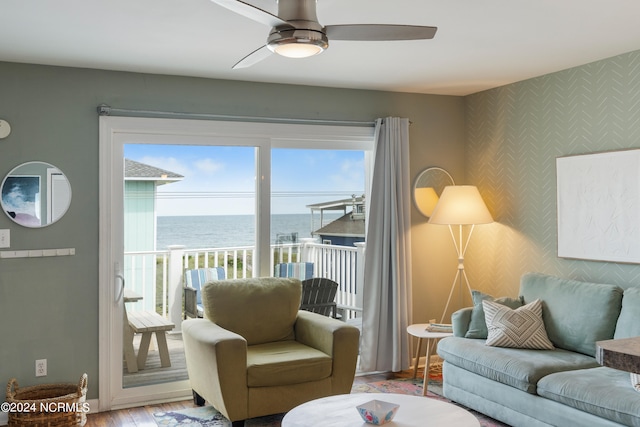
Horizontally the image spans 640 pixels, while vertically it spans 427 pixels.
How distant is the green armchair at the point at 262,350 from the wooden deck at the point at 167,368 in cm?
32

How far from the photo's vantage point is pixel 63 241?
4340 mm

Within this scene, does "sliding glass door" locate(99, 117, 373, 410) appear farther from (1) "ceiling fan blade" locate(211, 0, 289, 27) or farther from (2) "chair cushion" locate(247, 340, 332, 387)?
(1) "ceiling fan blade" locate(211, 0, 289, 27)

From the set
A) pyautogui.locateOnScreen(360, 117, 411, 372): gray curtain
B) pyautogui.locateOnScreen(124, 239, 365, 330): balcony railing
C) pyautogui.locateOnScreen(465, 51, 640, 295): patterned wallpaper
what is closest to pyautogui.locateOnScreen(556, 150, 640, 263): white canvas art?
pyautogui.locateOnScreen(465, 51, 640, 295): patterned wallpaper

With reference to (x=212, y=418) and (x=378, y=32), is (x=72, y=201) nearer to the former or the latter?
(x=212, y=418)

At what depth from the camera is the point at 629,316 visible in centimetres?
391

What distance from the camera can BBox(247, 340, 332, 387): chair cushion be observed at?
390 centimetres

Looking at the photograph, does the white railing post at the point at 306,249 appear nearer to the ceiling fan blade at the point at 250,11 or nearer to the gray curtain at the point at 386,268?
the gray curtain at the point at 386,268

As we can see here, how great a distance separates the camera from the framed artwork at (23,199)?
4.16 metres

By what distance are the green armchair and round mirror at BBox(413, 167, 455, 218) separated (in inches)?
57.9

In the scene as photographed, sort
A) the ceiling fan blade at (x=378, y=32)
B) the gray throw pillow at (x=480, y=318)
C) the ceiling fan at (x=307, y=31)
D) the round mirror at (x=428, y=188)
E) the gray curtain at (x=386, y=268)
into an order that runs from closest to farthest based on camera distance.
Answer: the ceiling fan at (x=307, y=31) → the ceiling fan blade at (x=378, y=32) → the gray throw pillow at (x=480, y=318) → the gray curtain at (x=386, y=268) → the round mirror at (x=428, y=188)

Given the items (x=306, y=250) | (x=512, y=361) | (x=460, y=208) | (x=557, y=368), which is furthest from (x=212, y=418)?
(x=460, y=208)

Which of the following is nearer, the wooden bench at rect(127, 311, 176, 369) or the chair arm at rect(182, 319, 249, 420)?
the chair arm at rect(182, 319, 249, 420)

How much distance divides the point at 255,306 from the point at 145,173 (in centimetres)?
128

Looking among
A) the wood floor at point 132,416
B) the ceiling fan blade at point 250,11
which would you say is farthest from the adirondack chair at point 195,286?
the ceiling fan blade at point 250,11
